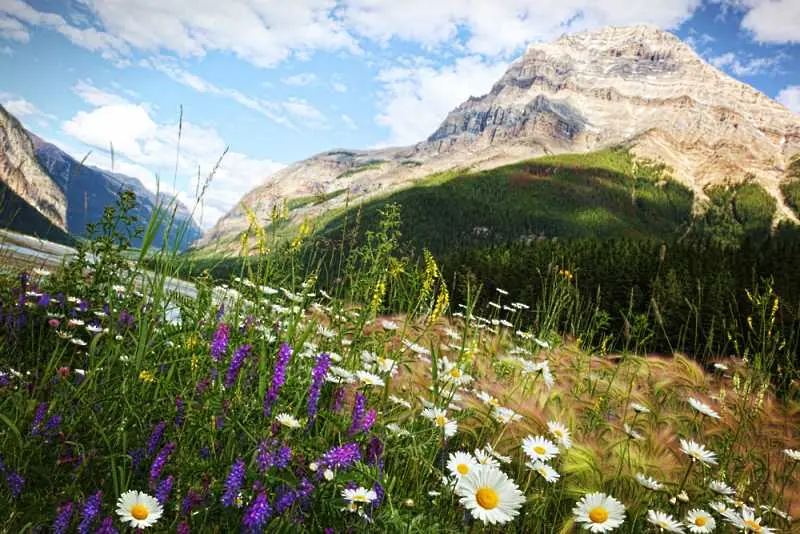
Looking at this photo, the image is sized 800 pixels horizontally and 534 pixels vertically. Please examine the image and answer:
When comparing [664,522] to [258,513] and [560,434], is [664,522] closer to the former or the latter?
[560,434]

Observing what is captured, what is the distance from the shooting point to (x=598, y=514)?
83.4 inches

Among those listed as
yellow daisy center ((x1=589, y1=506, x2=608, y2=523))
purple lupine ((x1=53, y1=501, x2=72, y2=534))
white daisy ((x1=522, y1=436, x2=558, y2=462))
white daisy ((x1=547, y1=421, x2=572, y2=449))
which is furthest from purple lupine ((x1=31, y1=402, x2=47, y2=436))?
white daisy ((x1=547, y1=421, x2=572, y2=449))

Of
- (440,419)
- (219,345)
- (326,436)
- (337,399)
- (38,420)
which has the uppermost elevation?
(219,345)

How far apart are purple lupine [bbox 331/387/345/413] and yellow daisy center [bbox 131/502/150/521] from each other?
1.15 m

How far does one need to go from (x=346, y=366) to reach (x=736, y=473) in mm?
2943

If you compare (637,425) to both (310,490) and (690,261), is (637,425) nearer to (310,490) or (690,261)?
(310,490)

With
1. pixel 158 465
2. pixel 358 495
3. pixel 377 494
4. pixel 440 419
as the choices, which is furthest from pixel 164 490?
pixel 440 419

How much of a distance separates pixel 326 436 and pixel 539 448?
112 centimetres

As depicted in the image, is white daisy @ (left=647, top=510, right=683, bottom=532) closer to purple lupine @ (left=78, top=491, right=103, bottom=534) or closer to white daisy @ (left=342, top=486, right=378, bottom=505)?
white daisy @ (left=342, top=486, right=378, bottom=505)

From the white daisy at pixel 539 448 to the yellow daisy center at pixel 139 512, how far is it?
1.72 m

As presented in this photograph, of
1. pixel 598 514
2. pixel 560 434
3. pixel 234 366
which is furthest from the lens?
pixel 560 434

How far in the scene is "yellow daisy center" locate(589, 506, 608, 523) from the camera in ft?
6.87

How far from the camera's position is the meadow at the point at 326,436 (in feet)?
6.21

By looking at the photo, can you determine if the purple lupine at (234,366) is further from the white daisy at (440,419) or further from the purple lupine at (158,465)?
the white daisy at (440,419)
